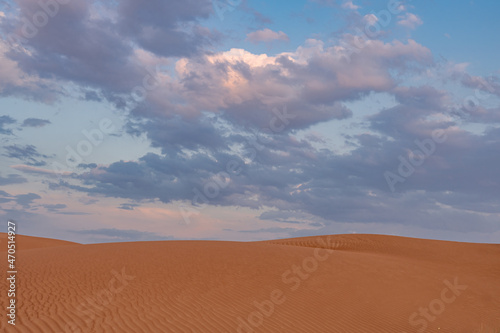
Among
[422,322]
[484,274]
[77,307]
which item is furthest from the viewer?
[484,274]

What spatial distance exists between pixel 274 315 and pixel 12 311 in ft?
24.2

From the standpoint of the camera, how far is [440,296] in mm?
17219

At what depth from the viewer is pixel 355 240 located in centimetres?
3169

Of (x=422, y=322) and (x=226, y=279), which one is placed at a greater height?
(x=226, y=279)

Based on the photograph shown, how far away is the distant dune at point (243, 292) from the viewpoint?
12.3 meters

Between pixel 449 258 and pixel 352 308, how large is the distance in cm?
1432

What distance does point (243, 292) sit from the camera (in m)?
15.2

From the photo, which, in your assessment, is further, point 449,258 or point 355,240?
point 355,240

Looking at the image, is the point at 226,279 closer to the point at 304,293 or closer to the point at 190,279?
the point at 190,279

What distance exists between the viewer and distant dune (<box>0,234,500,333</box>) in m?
12.3

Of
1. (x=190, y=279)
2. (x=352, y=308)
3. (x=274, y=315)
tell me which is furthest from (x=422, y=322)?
(x=190, y=279)

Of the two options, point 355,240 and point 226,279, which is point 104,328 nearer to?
point 226,279

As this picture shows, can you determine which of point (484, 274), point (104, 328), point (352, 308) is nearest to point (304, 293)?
point (352, 308)

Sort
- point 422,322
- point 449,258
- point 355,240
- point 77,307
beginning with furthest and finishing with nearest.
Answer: point 355,240 < point 449,258 < point 422,322 < point 77,307
